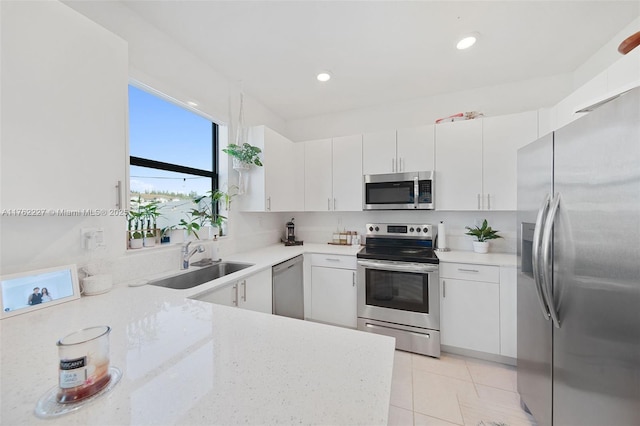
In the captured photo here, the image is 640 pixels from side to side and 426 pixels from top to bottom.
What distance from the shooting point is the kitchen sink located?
5.71 feet

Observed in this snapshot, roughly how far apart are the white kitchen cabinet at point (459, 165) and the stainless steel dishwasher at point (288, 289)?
168 cm

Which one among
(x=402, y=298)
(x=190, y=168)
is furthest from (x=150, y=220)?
(x=402, y=298)

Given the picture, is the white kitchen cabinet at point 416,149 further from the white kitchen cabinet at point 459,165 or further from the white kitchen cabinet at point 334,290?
the white kitchen cabinet at point 334,290

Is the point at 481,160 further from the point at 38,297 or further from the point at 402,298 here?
the point at 38,297

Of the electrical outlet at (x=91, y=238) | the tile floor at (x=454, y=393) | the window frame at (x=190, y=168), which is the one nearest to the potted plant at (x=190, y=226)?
the window frame at (x=190, y=168)

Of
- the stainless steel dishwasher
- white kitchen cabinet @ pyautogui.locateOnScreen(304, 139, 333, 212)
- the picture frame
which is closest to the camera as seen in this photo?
the picture frame

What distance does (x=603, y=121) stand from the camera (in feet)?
3.17

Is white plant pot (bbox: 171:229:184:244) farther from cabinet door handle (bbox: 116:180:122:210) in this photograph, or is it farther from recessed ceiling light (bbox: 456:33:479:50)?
recessed ceiling light (bbox: 456:33:479:50)

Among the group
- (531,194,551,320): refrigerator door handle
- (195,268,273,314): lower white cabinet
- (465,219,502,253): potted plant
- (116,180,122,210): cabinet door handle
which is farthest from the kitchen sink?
(465,219,502,253): potted plant

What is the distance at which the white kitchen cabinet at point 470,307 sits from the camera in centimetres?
208

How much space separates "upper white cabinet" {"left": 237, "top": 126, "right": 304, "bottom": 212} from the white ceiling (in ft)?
1.92

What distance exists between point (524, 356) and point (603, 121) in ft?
4.81

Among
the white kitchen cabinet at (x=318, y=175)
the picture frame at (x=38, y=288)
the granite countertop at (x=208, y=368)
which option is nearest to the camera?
the granite countertop at (x=208, y=368)

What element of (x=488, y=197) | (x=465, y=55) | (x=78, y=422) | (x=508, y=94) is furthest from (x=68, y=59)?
(x=508, y=94)
